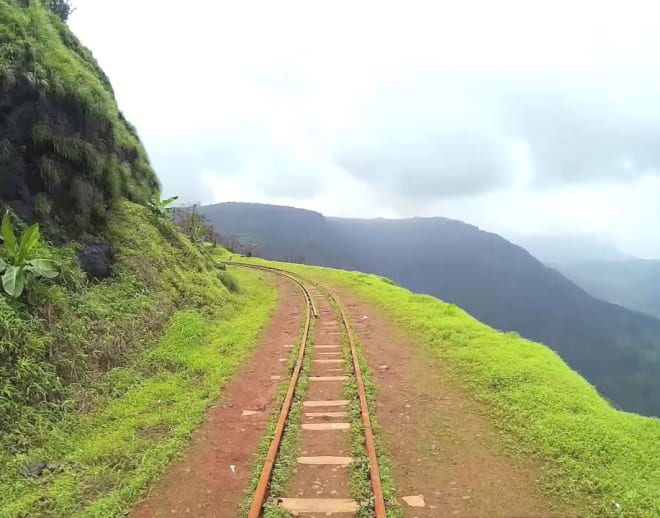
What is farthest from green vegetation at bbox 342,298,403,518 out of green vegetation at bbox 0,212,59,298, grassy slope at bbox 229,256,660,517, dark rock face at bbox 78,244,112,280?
dark rock face at bbox 78,244,112,280

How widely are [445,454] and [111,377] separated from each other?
5947mm

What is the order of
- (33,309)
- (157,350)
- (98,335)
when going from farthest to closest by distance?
(157,350) → (98,335) → (33,309)

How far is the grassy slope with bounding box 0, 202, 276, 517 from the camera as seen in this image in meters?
5.89

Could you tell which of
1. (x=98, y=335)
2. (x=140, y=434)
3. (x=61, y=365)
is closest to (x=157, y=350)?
(x=98, y=335)

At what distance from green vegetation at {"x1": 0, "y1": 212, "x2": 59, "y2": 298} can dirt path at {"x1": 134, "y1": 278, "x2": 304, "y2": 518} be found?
4.00 metres

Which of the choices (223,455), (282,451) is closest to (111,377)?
(223,455)

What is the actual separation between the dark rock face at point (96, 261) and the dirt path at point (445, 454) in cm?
672

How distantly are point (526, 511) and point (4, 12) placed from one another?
47.7 feet

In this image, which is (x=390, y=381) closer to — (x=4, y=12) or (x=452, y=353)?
(x=452, y=353)

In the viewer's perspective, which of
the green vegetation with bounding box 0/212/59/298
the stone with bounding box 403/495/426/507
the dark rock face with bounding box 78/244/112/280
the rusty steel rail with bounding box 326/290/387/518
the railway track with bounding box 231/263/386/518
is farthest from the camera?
the dark rock face with bounding box 78/244/112/280

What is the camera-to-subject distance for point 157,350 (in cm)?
1041

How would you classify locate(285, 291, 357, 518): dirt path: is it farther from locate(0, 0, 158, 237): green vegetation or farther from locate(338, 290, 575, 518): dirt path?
locate(0, 0, 158, 237): green vegetation

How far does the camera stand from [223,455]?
21.1 ft

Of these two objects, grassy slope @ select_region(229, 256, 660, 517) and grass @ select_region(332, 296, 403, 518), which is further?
grassy slope @ select_region(229, 256, 660, 517)
